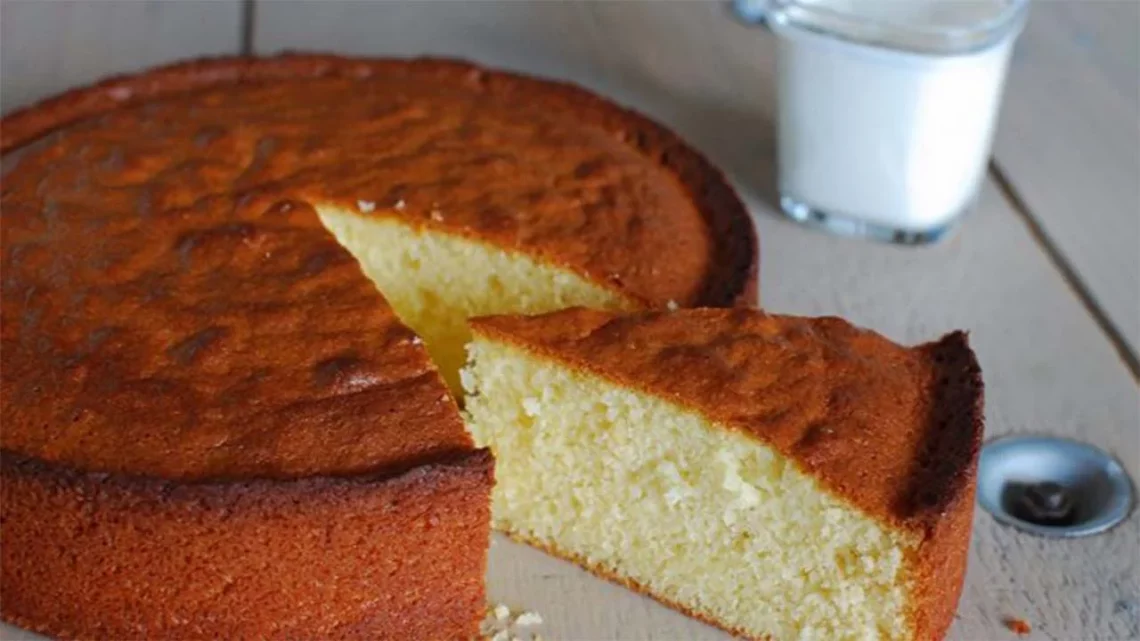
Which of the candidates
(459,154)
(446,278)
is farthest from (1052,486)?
(459,154)

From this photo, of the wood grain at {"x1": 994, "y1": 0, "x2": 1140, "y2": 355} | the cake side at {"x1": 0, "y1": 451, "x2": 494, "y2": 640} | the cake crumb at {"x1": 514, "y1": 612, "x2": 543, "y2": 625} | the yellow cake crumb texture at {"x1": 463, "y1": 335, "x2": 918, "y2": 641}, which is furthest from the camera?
the wood grain at {"x1": 994, "y1": 0, "x2": 1140, "y2": 355}

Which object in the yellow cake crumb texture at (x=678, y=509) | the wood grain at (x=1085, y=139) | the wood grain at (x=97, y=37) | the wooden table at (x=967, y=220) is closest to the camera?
the yellow cake crumb texture at (x=678, y=509)

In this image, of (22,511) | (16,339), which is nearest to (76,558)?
(22,511)

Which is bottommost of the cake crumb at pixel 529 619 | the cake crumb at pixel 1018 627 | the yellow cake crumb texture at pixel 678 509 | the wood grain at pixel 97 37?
the cake crumb at pixel 1018 627

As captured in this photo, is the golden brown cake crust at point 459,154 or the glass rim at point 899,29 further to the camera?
the glass rim at point 899,29

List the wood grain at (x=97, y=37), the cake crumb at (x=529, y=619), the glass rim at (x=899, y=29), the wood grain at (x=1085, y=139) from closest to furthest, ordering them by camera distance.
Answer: the cake crumb at (x=529, y=619) < the glass rim at (x=899, y=29) < the wood grain at (x=1085, y=139) < the wood grain at (x=97, y=37)

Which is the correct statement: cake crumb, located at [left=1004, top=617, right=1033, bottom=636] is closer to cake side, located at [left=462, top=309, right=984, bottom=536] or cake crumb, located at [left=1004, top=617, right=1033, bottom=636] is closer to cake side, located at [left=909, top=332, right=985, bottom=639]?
cake side, located at [left=909, top=332, right=985, bottom=639]

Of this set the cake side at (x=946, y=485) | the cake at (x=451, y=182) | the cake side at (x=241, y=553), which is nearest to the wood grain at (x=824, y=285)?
the cake side at (x=946, y=485)

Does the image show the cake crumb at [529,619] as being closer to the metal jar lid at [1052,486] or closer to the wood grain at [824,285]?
the wood grain at [824,285]

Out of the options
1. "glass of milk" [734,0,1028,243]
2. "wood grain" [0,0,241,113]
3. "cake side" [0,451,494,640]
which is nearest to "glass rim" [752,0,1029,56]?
"glass of milk" [734,0,1028,243]
